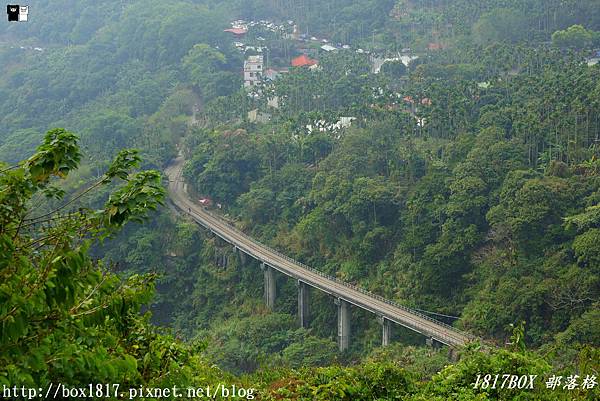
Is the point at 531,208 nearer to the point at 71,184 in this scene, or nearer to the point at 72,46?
the point at 71,184

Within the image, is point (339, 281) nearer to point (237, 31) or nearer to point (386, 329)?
point (386, 329)

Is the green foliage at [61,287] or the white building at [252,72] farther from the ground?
the green foliage at [61,287]

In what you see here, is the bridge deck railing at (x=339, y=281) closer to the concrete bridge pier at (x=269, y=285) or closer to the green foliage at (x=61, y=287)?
the concrete bridge pier at (x=269, y=285)

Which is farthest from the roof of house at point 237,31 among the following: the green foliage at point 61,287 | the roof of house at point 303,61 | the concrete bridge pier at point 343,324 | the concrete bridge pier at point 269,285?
the green foliage at point 61,287

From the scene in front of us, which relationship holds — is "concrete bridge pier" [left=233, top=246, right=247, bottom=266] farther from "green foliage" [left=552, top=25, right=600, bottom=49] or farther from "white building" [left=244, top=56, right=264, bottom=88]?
"green foliage" [left=552, top=25, right=600, bottom=49]

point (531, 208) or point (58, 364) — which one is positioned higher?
point (58, 364)

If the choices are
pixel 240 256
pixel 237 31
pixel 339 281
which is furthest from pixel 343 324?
pixel 237 31

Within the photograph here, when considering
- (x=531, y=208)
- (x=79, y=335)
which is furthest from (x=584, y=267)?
(x=79, y=335)
